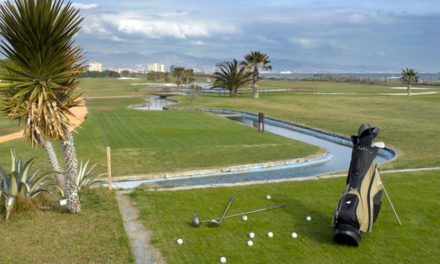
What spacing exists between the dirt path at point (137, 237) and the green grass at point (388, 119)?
33.1ft

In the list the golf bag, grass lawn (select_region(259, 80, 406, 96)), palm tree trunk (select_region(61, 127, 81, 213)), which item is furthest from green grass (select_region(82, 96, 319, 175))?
grass lawn (select_region(259, 80, 406, 96))

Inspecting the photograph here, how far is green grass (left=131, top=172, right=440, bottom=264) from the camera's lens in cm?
693

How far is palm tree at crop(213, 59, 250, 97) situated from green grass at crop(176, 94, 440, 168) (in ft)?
42.5

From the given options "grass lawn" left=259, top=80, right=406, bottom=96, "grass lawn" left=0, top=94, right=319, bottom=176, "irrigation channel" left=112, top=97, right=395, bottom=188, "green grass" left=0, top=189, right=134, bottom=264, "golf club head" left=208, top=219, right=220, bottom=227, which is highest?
"grass lawn" left=259, top=80, right=406, bottom=96

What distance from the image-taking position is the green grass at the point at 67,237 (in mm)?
6758

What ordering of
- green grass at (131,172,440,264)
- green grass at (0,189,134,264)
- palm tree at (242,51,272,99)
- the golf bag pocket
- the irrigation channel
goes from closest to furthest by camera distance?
green grass at (0,189,134,264) < green grass at (131,172,440,264) < the golf bag pocket < the irrigation channel < palm tree at (242,51,272,99)

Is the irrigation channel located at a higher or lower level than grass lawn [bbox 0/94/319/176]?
lower

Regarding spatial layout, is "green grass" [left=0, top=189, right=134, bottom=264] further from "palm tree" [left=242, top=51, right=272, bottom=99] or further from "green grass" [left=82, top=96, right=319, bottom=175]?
"palm tree" [left=242, top=51, right=272, bottom=99]

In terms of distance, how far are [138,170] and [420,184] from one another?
363 inches

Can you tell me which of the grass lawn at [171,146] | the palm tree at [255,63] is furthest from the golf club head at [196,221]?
the palm tree at [255,63]

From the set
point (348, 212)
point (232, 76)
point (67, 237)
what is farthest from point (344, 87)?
point (67, 237)

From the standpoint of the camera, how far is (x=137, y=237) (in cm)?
763

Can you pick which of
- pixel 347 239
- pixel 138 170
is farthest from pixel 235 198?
pixel 138 170

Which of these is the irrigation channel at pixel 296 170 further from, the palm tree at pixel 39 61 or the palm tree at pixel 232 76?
the palm tree at pixel 232 76
